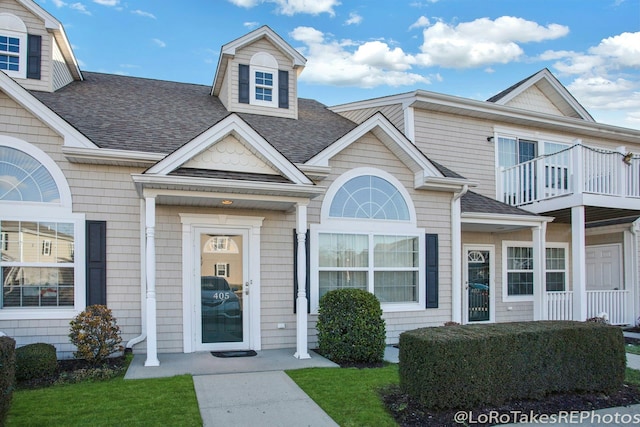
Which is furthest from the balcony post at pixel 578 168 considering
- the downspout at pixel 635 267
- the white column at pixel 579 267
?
the downspout at pixel 635 267

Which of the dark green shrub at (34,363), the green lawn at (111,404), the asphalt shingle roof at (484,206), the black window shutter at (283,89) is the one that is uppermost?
the black window shutter at (283,89)

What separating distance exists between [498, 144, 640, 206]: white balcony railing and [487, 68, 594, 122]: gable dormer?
6.80 ft

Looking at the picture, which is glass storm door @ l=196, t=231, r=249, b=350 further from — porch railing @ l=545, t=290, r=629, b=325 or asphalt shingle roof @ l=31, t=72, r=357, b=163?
porch railing @ l=545, t=290, r=629, b=325

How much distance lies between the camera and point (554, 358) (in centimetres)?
593

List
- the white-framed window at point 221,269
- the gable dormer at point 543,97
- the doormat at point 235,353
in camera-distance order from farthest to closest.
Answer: the gable dormer at point 543,97
the white-framed window at point 221,269
the doormat at point 235,353

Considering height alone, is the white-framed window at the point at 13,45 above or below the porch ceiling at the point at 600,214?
above

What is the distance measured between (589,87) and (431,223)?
48.7ft

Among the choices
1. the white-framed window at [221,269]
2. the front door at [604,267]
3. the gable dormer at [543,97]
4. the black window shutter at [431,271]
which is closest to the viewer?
the white-framed window at [221,269]

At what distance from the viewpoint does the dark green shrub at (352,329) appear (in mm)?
7684

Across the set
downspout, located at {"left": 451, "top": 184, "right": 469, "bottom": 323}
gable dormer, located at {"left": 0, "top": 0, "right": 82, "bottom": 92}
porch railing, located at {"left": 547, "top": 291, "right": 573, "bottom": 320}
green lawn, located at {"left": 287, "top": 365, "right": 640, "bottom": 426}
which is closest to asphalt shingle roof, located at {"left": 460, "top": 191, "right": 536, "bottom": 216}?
downspout, located at {"left": 451, "top": 184, "right": 469, "bottom": 323}

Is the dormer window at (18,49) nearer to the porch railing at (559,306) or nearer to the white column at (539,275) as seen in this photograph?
the white column at (539,275)

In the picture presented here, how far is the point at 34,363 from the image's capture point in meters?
6.30

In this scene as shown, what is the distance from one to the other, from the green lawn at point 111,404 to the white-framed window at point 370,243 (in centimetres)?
361

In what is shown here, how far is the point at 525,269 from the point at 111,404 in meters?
10.5
